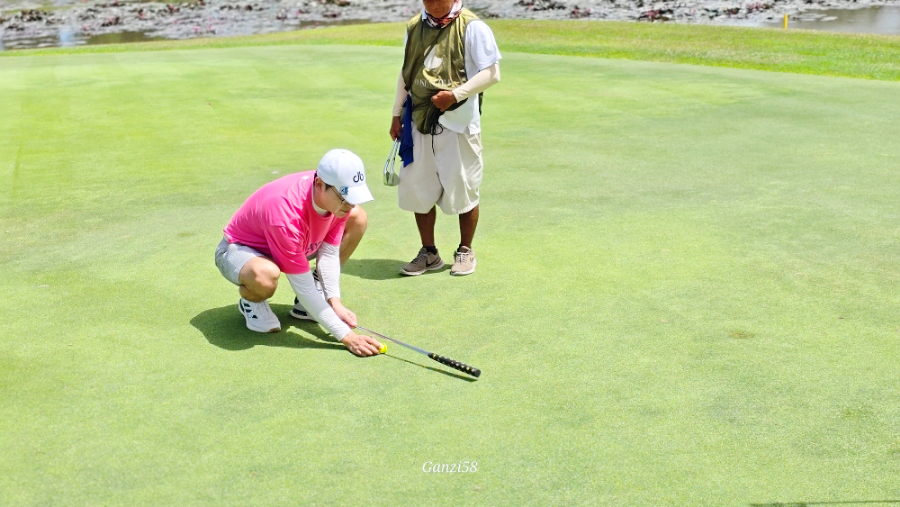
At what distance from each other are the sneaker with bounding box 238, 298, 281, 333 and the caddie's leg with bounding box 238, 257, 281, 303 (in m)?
0.09

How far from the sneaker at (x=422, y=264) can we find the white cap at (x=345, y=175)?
1.27 meters

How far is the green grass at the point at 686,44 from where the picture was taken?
1239 cm

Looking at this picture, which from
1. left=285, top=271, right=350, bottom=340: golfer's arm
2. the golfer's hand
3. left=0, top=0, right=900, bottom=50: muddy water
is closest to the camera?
left=285, top=271, right=350, bottom=340: golfer's arm

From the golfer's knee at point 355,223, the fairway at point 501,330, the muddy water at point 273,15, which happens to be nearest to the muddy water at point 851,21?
the muddy water at point 273,15

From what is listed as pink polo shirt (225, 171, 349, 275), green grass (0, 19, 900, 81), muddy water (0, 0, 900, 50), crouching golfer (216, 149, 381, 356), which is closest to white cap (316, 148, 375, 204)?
crouching golfer (216, 149, 381, 356)

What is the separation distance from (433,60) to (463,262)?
1.09 m

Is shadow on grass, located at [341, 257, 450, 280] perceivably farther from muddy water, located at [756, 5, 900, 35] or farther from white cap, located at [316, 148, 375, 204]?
muddy water, located at [756, 5, 900, 35]

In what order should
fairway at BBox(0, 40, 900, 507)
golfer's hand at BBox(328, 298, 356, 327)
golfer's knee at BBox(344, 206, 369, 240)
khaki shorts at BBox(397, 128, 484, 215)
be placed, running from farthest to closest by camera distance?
khaki shorts at BBox(397, 128, 484, 215) < golfer's knee at BBox(344, 206, 369, 240) < golfer's hand at BBox(328, 298, 356, 327) < fairway at BBox(0, 40, 900, 507)

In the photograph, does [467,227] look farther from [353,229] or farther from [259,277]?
[259,277]

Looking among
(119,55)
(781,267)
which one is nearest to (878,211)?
(781,267)

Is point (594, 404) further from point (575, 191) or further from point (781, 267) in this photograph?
point (575, 191)

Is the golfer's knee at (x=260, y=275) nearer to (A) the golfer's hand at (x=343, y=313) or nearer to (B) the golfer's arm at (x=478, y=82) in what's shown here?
(A) the golfer's hand at (x=343, y=313)

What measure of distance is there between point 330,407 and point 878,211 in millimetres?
3953

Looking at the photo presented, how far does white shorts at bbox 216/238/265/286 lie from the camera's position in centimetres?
413
